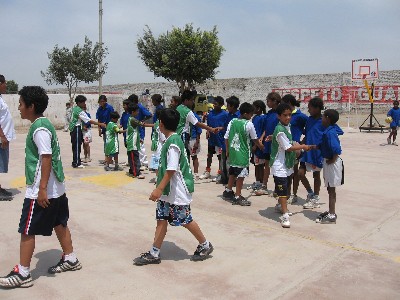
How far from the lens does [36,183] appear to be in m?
3.71

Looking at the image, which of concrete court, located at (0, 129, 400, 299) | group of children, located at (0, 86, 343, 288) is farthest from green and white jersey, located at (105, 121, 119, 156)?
group of children, located at (0, 86, 343, 288)

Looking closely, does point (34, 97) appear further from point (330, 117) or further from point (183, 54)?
point (183, 54)

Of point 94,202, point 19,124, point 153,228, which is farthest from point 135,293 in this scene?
point 19,124

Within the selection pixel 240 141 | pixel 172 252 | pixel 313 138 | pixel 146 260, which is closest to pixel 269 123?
pixel 240 141

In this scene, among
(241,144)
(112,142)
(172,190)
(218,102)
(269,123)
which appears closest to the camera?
(172,190)

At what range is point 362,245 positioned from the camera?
4848mm

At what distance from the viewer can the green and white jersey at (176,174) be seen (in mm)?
4062

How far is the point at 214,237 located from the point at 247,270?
1000 mm

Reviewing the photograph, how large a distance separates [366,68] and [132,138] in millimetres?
18925

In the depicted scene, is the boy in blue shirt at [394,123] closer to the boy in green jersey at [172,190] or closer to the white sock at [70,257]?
the boy in green jersey at [172,190]

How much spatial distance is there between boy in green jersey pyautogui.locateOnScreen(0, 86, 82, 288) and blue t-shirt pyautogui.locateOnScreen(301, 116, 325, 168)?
3721 mm

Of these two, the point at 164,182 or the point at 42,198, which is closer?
the point at 42,198

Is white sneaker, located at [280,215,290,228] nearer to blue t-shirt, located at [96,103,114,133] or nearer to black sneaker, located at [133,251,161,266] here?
black sneaker, located at [133,251,161,266]

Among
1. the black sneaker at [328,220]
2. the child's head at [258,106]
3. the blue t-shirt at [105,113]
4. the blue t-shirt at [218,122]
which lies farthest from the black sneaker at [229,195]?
the blue t-shirt at [105,113]
